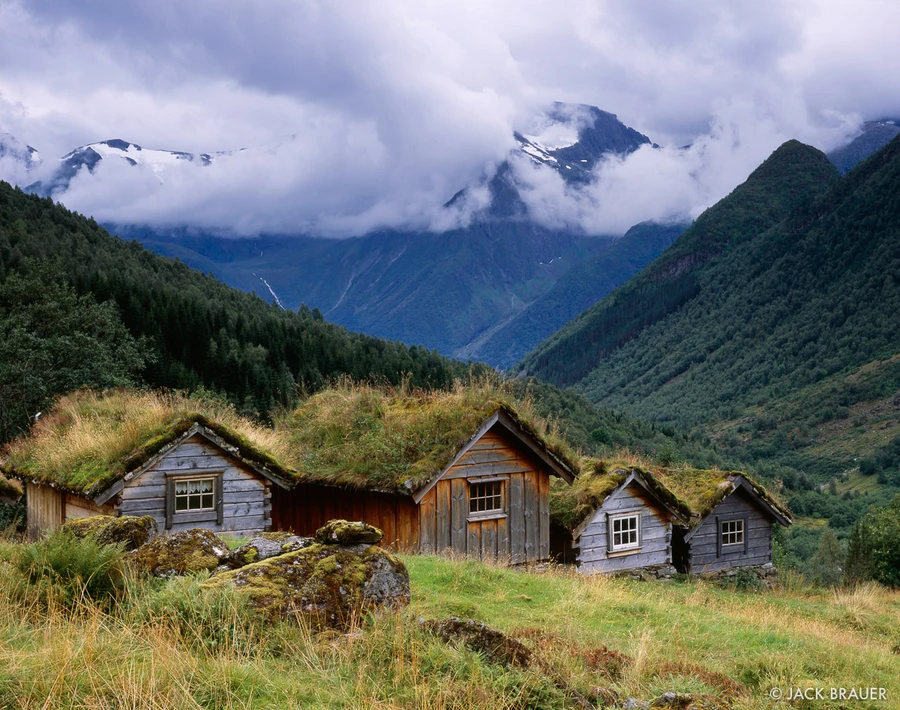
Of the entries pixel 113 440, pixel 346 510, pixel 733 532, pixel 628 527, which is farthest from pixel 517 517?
pixel 733 532

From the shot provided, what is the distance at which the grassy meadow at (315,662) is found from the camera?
211 inches

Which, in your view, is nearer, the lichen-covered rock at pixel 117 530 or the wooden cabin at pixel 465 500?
the lichen-covered rock at pixel 117 530

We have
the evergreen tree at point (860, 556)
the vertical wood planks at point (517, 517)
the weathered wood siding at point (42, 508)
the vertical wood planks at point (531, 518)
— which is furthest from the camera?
the evergreen tree at point (860, 556)

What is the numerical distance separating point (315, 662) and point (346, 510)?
1308 centimetres

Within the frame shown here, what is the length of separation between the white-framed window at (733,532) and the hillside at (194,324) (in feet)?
86.8

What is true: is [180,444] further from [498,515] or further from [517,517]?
[517,517]

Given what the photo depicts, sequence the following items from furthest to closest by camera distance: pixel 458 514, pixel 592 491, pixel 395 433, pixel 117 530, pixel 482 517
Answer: pixel 592 491, pixel 482 517, pixel 458 514, pixel 395 433, pixel 117 530

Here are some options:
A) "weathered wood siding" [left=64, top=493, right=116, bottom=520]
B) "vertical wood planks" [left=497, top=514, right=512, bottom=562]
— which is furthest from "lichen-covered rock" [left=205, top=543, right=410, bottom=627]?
"vertical wood planks" [left=497, top=514, right=512, bottom=562]

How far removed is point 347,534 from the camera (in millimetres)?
7371

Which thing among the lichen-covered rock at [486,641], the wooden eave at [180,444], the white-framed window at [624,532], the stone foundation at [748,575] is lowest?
the stone foundation at [748,575]

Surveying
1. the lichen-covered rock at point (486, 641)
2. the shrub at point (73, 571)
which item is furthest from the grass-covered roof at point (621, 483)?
the shrub at point (73, 571)

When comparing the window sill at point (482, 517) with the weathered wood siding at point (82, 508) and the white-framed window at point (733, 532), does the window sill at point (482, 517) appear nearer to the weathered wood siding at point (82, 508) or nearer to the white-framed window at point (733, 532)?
the weathered wood siding at point (82, 508)

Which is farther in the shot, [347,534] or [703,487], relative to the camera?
[703,487]

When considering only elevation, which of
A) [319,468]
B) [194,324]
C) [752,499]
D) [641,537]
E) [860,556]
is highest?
[194,324]
